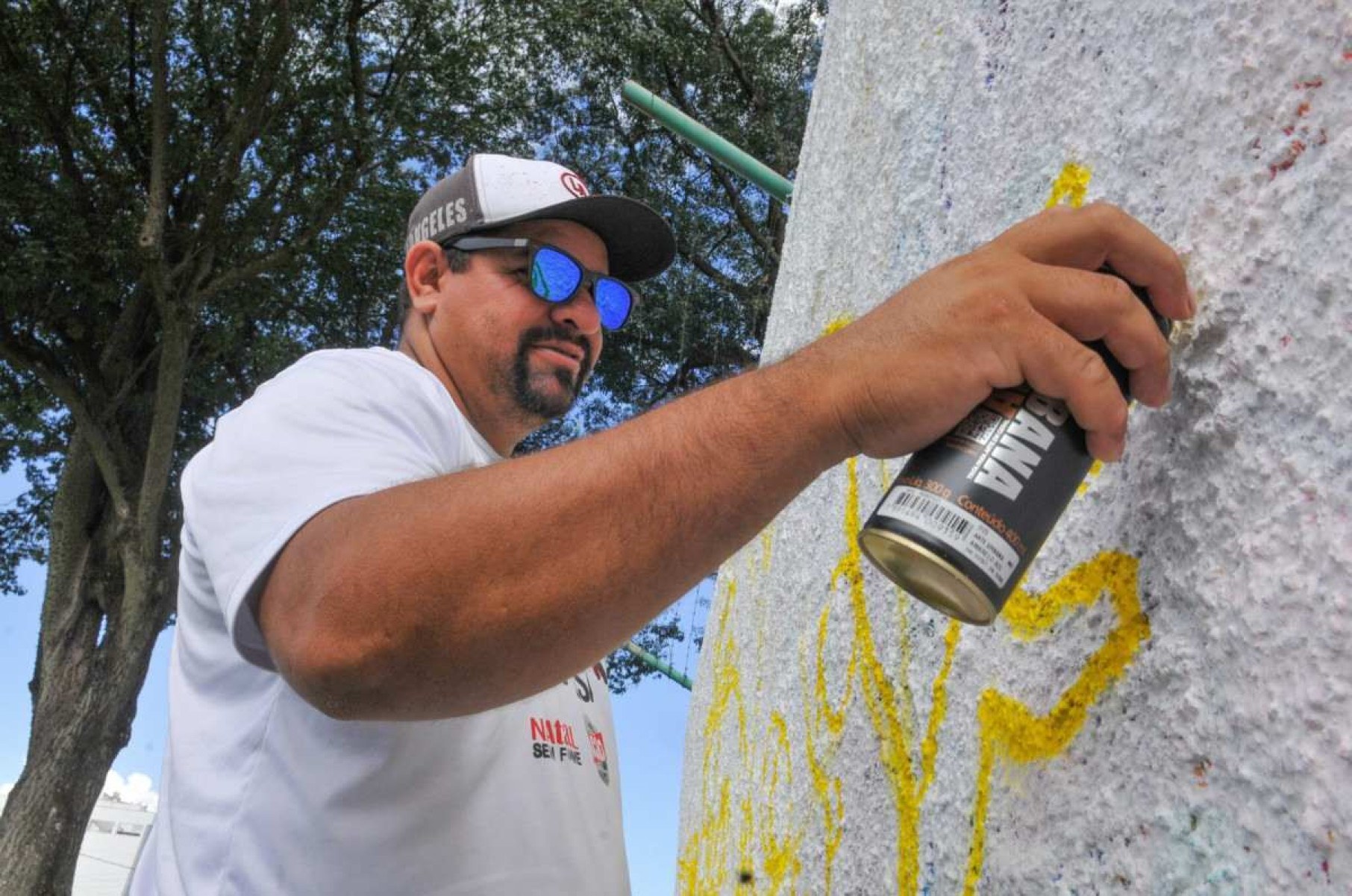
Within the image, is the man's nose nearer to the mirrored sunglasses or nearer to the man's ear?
the mirrored sunglasses

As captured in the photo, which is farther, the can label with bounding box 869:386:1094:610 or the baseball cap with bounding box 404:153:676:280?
the baseball cap with bounding box 404:153:676:280

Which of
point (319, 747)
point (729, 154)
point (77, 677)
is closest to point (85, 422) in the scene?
point (77, 677)

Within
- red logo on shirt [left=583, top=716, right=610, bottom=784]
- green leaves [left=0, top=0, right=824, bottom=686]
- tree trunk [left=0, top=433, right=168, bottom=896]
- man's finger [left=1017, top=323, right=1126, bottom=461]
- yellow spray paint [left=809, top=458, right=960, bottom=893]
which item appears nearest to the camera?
man's finger [left=1017, top=323, right=1126, bottom=461]

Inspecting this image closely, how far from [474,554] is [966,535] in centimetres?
43

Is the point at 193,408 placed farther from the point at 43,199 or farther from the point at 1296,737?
the point at 1296,737

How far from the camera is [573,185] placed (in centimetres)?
238

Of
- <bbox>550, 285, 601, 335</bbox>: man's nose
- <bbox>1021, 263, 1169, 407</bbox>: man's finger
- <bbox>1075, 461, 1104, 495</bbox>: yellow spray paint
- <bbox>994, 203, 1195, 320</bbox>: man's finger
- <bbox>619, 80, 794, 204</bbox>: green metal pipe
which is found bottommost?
<bbox>1075, 461, 1104, 495</bbox>: yellow spray paint

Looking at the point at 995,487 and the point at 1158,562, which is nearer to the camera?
the point at 995,487

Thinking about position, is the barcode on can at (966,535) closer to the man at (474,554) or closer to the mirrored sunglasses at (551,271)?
the man at (474,554)

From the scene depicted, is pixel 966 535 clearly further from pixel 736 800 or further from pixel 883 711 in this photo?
pixel 736 800

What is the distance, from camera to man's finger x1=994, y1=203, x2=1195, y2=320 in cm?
88

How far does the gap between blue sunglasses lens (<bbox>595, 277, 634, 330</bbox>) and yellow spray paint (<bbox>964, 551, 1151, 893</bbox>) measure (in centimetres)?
136

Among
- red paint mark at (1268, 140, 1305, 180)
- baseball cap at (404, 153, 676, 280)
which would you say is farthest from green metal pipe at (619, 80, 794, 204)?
red paint mark at (1268, 140, 1305, 180)

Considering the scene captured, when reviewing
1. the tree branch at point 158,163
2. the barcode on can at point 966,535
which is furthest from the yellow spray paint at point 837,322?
the tree branch at point 158,163
